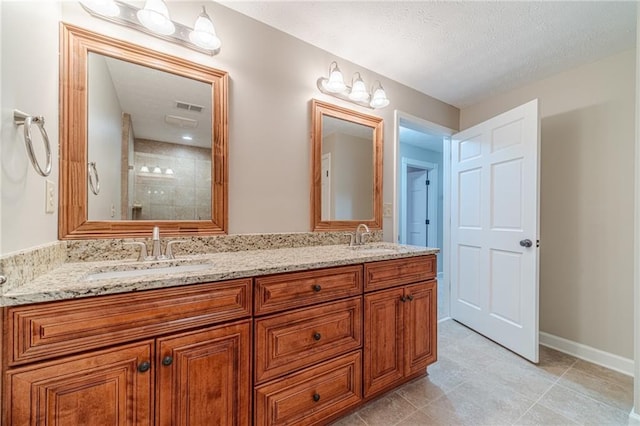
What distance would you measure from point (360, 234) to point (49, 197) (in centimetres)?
173

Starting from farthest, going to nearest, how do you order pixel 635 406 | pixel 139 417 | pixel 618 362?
1. pixel 618 362
2. pixel 635 406
3. pixel 139 417

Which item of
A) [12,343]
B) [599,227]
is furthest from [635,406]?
[12,343]

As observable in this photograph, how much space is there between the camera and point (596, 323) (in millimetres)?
2000

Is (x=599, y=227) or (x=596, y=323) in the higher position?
(x=599, y=227)

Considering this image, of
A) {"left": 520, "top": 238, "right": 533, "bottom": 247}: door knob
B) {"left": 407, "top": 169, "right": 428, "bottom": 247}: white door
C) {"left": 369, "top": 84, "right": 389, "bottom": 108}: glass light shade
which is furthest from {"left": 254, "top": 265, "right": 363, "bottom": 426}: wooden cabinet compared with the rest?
{"left": 407, "top": 169, "right": 428, "bottom": 247}: white door

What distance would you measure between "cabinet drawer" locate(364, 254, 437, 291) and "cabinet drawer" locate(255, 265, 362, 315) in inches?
3.3

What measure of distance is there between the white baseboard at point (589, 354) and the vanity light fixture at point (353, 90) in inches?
97.7

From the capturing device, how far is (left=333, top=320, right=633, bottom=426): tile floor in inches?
54.8

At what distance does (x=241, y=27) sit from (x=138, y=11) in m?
0.54

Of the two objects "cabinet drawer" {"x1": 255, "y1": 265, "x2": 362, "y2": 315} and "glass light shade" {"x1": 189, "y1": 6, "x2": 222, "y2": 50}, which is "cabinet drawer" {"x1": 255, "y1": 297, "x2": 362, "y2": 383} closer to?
"cabinet drawer" {"x1": 255, "y1": 265, "x2": 362, "y2": 315}

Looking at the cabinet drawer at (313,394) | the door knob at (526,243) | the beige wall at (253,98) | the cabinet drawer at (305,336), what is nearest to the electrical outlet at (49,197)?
the beige wall at (253,98)

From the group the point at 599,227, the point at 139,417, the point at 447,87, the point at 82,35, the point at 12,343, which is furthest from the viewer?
the point at 447,87

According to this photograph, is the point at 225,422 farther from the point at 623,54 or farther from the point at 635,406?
the point at 623,54

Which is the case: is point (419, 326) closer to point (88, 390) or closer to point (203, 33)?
point (88, 390)
